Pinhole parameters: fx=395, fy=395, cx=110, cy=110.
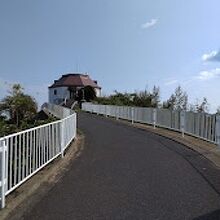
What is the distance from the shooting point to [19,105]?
140 feet

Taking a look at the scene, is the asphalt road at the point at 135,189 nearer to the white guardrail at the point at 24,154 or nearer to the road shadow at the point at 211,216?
the road shadow at the point at 211,216

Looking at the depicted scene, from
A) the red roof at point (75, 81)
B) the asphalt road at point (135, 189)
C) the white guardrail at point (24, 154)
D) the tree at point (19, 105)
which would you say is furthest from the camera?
the red roof at point (75, 81)

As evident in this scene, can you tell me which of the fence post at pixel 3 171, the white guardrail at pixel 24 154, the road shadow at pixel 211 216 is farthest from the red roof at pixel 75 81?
the road shadow at pixel 211 216

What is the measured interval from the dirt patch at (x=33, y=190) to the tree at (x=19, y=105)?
28.7m

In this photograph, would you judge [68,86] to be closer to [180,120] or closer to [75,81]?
[75,81]

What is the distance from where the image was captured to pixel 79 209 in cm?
634

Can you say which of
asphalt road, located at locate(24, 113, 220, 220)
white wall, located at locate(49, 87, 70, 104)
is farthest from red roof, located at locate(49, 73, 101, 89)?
asphalt road, located at locate(24, 113, 220, 220)

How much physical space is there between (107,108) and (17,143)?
1302 inches

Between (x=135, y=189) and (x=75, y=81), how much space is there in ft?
319

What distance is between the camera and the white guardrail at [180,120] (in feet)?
50.2

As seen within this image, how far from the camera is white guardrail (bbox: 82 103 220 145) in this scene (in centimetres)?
1531

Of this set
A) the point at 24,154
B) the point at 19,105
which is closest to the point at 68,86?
the point at 19,105

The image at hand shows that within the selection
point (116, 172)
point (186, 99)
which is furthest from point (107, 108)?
point (116, 172)

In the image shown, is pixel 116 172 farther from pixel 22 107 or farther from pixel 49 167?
pixel 22 107
